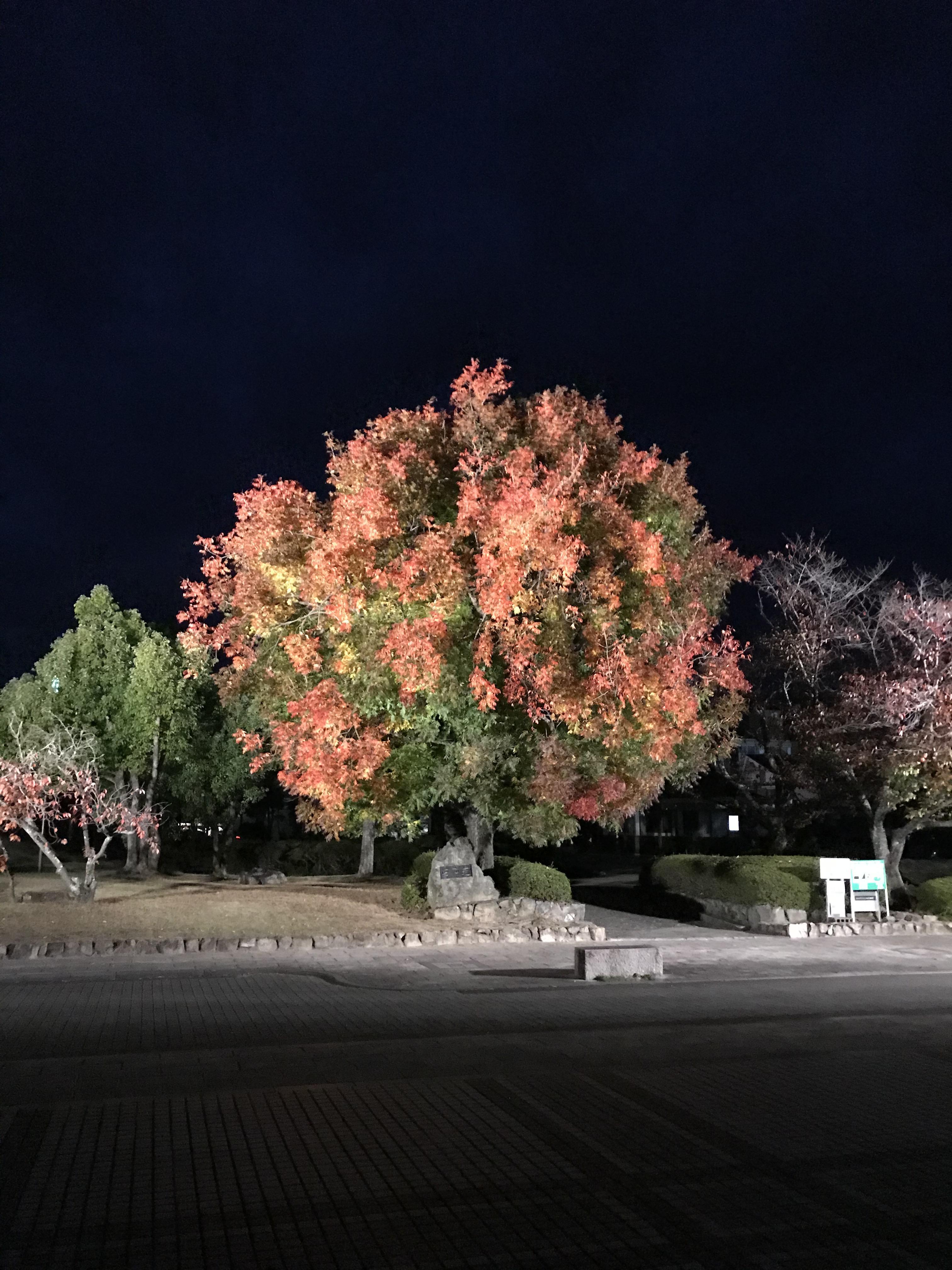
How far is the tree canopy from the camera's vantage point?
1745cm

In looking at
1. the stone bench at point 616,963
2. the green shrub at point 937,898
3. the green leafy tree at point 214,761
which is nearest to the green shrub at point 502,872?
the stone bench at point 616,963

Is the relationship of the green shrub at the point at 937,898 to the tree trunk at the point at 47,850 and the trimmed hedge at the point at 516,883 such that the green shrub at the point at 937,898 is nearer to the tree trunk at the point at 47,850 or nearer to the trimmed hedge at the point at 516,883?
the trimmed hedge at the point at 516,883

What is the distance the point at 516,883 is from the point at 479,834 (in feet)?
4.31

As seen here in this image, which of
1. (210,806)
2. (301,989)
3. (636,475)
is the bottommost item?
(301,989)

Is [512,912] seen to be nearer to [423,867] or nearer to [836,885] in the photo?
[423,867]

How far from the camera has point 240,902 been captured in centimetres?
1991

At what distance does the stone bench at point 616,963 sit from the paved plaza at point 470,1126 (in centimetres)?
39

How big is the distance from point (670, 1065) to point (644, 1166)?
8.82 feet

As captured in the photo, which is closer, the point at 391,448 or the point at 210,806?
the point at 391,448

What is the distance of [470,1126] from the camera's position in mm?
6645

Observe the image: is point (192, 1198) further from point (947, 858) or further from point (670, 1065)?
point (947, 858)

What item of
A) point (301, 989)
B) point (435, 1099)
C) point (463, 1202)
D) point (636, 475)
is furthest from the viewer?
point (636, 475)

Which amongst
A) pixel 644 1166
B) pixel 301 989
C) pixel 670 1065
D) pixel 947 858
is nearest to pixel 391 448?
pixel 301 989

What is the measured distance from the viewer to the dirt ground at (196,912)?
16.5m
